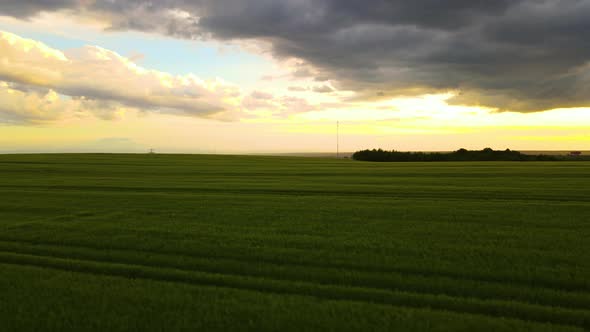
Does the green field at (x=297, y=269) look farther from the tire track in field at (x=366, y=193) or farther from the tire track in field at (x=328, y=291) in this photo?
the tire track in field at (x=366, y=193)

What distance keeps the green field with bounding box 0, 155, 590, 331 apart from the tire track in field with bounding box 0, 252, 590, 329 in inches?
1.0

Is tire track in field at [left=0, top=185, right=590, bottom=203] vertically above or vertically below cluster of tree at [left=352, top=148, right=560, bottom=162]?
below

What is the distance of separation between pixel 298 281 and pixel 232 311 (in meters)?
1.96

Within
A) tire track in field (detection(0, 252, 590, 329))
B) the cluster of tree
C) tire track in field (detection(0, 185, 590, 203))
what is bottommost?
tire track in field (detection(0, 252, 590, 329))

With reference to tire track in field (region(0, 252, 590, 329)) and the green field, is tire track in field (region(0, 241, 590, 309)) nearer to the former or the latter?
the green field

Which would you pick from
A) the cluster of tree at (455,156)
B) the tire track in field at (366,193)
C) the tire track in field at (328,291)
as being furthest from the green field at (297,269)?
the cluster of tree at (455,156)

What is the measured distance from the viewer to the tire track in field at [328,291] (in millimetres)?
6906

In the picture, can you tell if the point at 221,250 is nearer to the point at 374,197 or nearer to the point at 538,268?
the point at 538,268

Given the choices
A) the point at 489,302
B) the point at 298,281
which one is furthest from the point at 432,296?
the point at 298,281

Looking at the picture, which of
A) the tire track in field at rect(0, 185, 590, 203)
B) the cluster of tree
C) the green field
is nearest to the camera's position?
the green field

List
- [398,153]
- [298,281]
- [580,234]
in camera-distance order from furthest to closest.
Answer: [398,153]
[580,234]
[298,281]

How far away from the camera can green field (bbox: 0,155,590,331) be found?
6867 millimetres

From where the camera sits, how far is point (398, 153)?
97000mm

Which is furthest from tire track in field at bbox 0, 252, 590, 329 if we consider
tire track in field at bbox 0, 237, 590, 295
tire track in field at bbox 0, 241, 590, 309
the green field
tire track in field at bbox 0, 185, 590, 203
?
tire track in field at bbox 0, 185, 590, 203
